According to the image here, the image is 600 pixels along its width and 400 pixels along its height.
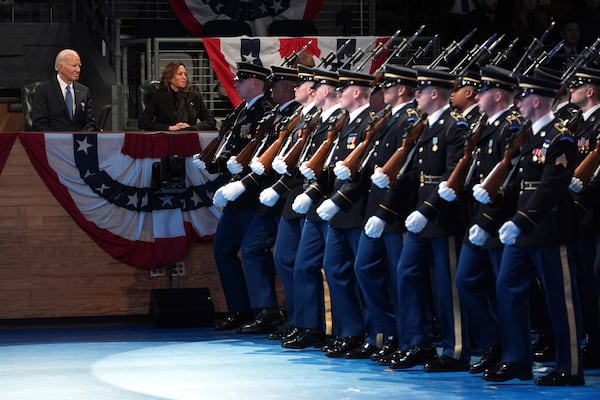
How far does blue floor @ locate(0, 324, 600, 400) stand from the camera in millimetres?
8234

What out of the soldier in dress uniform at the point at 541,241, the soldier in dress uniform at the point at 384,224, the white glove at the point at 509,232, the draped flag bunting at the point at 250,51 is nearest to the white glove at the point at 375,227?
the soldier in dress uniform at the point at 384,224

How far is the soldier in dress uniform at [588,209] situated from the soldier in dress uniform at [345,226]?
1458mm

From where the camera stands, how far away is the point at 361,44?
1424 cm

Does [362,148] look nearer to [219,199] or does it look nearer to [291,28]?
[219,199]

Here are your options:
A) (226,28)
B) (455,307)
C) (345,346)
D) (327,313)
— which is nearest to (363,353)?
(345,346)

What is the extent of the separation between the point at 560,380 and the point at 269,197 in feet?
9.28

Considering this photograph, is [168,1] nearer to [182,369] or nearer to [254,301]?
[254,301]

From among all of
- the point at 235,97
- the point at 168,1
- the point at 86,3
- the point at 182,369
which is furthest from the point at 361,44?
the point at 182,369

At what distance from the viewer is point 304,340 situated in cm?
1019

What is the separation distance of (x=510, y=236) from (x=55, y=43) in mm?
8692

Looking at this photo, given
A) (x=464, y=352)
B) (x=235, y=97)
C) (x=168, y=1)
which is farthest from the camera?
(x=168, y=1)

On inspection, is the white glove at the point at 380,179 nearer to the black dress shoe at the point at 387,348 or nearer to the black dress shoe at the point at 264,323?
the black dress shoe at the point at 387,348

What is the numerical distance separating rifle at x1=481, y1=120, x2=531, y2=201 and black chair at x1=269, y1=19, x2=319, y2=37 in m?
7.04

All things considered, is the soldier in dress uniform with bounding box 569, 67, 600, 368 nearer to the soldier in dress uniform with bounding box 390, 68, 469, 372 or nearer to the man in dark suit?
the soldier in dress uniform with bounding box 390, 68, 469, 372
